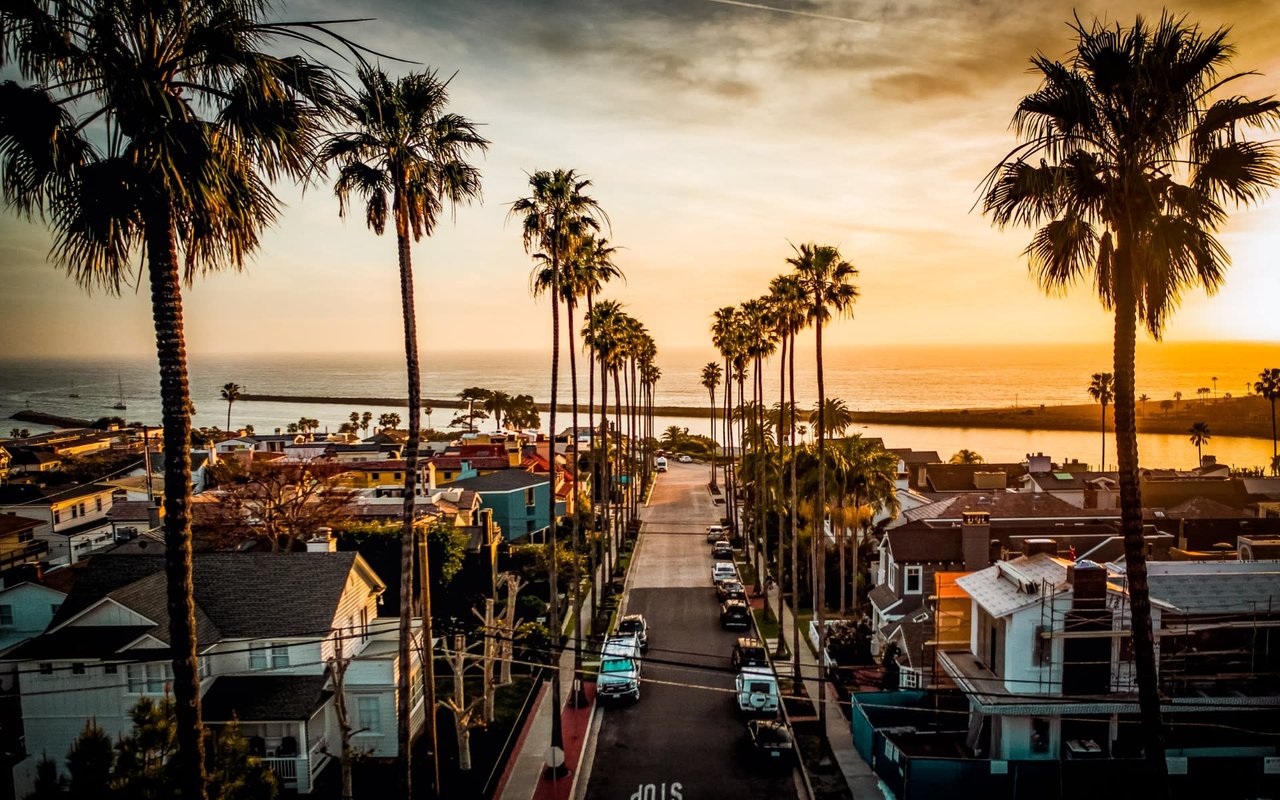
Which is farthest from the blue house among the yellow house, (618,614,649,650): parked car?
the yellow house

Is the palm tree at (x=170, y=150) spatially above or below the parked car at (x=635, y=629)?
above

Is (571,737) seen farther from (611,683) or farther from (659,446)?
(659,446)

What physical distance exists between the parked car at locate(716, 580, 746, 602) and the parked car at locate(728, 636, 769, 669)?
9.37m

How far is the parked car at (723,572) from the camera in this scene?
4975cm

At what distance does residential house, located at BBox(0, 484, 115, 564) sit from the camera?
54281mm

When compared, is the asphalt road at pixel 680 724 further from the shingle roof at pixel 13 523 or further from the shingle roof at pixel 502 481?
the shingle roof at pixel 13 523

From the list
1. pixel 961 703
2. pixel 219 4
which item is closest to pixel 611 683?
pixel 961 703

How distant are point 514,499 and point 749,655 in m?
28.2

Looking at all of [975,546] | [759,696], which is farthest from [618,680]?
[975,546]

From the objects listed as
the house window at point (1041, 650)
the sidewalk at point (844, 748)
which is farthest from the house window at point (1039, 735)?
the sidewalk at point (844, 748)

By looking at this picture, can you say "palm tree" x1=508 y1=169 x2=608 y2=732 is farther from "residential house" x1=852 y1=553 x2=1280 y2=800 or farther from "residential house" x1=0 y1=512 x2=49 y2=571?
"residential house" x1=0 y1=512 x2=49 y2=571

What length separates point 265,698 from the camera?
81.5 ft

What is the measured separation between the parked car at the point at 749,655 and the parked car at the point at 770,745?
7.28 meters

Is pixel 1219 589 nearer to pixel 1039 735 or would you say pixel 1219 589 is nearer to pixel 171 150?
pixel 1039 735
